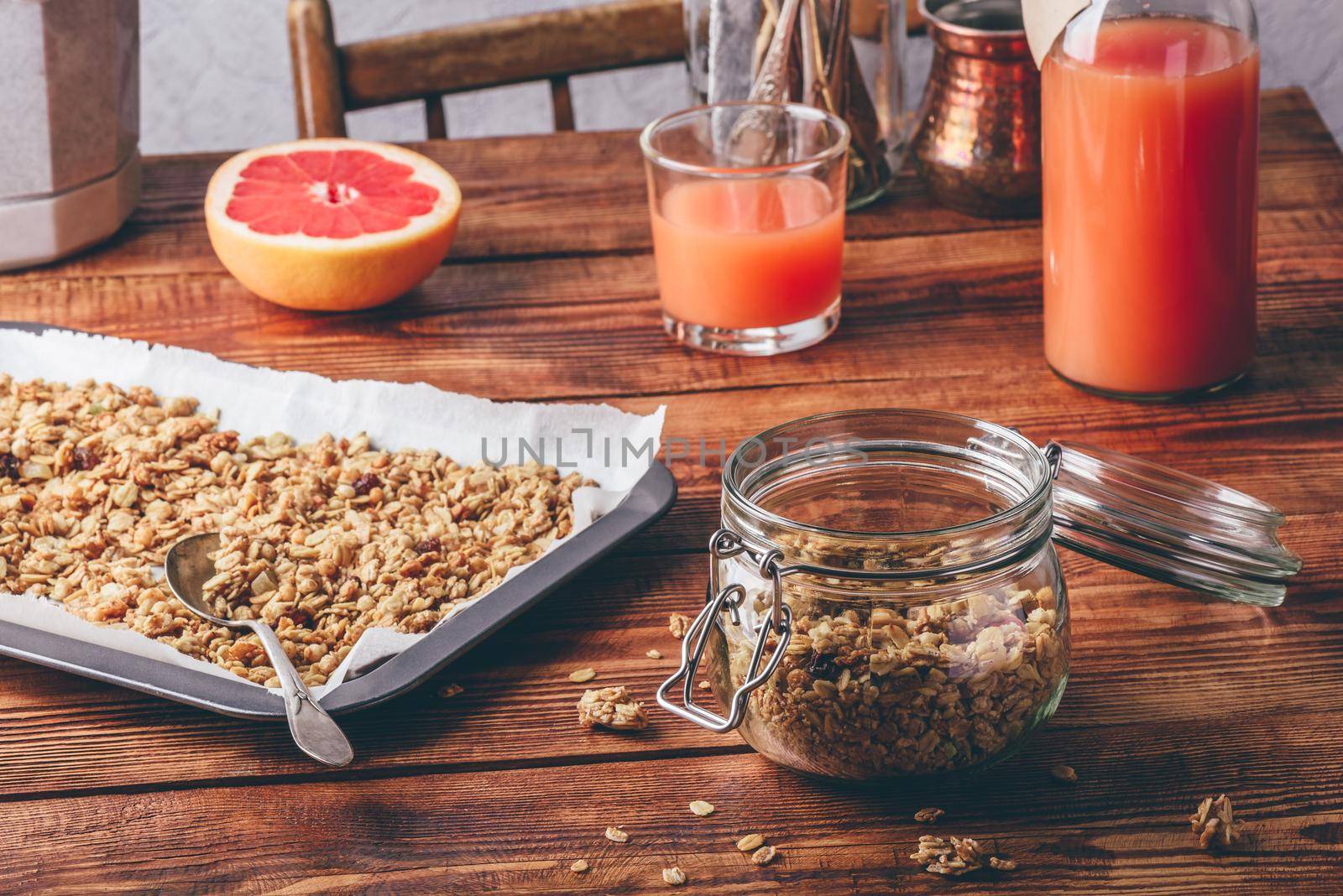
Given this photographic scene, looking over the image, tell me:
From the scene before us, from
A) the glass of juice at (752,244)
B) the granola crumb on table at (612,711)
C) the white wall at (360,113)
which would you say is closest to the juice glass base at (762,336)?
the glass of juice at (752,244)

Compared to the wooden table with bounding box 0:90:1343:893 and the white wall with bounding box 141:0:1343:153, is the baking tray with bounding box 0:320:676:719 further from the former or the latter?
the white wall with bounding box 141:0:1343:153

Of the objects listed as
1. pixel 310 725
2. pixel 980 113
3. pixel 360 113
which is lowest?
pixel 360 113

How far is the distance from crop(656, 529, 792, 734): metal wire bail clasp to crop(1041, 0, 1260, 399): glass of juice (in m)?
0.44

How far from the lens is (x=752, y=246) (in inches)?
41.2

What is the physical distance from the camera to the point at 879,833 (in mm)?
632

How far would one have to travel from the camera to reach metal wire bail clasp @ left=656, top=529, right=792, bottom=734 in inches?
23.5

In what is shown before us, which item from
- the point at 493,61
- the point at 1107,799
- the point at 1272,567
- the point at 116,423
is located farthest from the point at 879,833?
the point at 493,61

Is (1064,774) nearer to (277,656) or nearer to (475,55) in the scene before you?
(277,656)

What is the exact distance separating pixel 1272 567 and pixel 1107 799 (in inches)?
6.5

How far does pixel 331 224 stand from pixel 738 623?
64 centimetres

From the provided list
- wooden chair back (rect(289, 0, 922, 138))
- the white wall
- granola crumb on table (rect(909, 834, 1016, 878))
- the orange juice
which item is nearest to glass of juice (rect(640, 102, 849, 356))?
the orange juice

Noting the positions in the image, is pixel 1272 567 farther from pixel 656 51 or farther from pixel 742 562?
pixel 656 51

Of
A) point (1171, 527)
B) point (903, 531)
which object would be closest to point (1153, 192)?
point (1171, 527)

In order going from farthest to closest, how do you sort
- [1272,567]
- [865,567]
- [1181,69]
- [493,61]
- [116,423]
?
[493,61]
[116,423]
[1181,69]
[1272,567]
[865,567]
